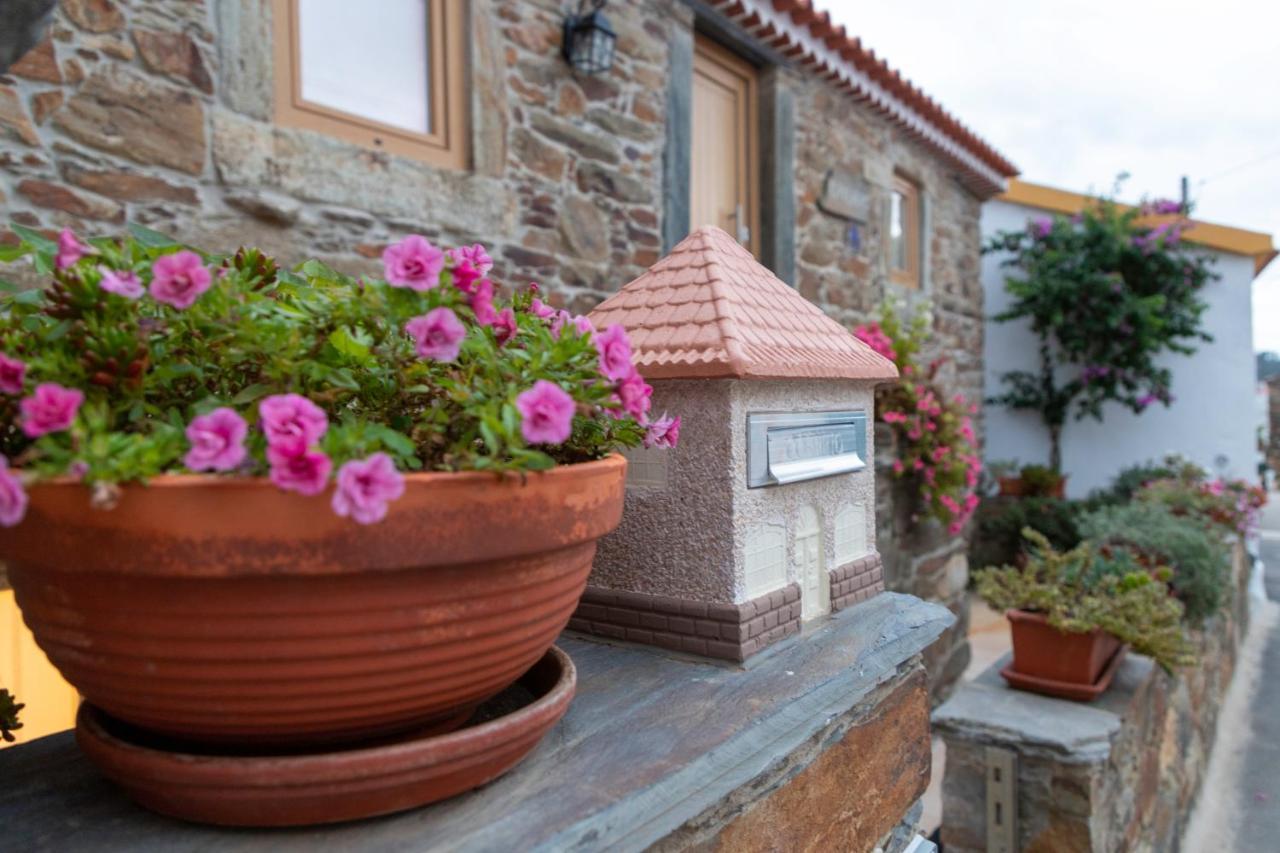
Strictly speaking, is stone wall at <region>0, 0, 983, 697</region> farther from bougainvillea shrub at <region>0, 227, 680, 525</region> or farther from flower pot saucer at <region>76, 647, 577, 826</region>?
flower pot saucer at <region>76, 647, 577, 826</region>

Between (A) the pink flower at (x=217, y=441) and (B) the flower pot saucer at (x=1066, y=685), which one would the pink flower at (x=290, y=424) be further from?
(B) the flower pot saucer at (x=1066, y=685)

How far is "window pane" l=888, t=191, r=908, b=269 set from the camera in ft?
19.7

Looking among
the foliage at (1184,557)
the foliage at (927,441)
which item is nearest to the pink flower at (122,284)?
the foliage at (927,441)

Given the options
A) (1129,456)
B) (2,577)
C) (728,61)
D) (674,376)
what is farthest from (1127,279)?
(2,577)

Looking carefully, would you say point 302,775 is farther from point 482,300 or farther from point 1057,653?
point 1057,653

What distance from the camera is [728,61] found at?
4477 millimetres

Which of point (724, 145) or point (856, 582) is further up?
point (724, 145)

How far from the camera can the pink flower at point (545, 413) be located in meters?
0.67

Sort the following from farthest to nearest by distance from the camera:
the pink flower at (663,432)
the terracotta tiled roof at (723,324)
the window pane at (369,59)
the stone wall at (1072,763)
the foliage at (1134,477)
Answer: the foliage at (1134,477)
the window pane at (369,59)
the stone wall at (1072,763)
the terracotta tiled roof at (723,324)
the pink flower at (663,432)

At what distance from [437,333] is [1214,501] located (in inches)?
258

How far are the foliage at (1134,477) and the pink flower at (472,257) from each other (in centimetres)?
768

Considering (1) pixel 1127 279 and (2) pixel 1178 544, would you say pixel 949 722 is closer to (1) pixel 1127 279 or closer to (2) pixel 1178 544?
(2) pixel 1178 544

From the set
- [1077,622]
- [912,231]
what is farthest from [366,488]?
[912,231]

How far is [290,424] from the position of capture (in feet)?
1.94
